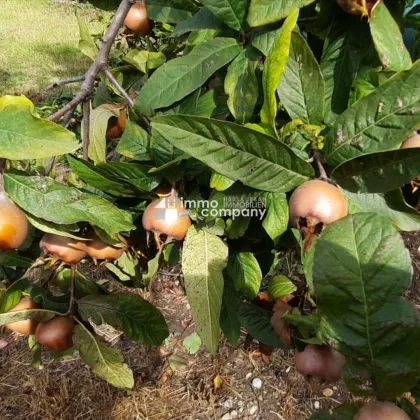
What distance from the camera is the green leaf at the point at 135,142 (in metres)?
1.00

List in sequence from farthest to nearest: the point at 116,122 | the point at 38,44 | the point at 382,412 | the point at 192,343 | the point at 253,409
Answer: the point at 38,44, the point at 192,343, the point at 253,409, the point at 116,122, the point at 382,412

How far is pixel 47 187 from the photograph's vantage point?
0.89m

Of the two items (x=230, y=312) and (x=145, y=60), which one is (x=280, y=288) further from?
(x=145, y=60)

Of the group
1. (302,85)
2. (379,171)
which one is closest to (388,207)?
(379,171)

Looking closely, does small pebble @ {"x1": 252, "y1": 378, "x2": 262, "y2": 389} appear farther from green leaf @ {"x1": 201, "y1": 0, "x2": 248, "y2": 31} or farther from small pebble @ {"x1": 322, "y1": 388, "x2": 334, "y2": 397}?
green leaf @ {"x1": 201, "y1": 0, "x2": 248, "y2": 31}

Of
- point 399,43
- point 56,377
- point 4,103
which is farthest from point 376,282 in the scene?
point 56,377

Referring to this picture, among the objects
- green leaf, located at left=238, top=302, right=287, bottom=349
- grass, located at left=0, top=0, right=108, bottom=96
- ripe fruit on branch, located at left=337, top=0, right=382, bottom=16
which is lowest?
grass, located at left=0, top=0, right=108, bottom=96

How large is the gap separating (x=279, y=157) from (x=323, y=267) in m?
0.25

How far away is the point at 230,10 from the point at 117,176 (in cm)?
39

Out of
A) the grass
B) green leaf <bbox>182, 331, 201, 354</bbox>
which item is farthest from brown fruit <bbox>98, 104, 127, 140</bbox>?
the grass

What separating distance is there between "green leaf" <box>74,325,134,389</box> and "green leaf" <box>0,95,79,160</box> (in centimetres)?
42

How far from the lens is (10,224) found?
86 cm

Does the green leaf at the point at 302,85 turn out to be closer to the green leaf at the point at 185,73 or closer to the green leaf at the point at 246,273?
the green leaf at the point at 185,73

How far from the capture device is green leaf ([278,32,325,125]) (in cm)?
76
